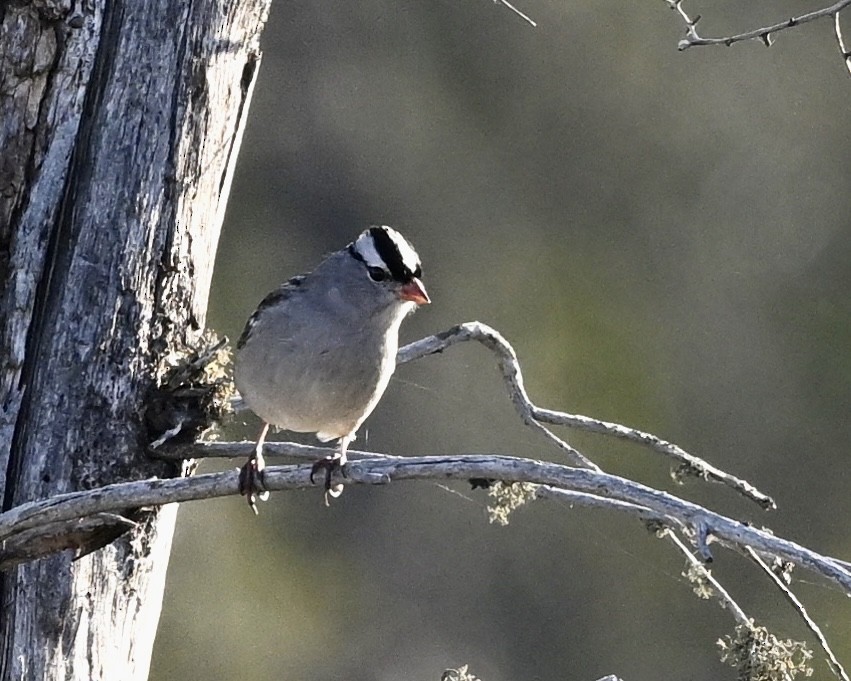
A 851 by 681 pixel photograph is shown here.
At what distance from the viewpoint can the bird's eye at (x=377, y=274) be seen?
14.7ft

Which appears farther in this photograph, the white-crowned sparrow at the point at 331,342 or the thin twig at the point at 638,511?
the white-crowned sparrow at the point at 331,342

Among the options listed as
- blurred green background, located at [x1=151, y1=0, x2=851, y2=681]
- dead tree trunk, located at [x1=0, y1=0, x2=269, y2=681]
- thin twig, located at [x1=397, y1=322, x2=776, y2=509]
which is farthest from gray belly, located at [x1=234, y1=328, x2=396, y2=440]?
blurred green background, located at [x1=151, y1=0, x2=851, y2=681]

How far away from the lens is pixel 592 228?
11562 millimetres

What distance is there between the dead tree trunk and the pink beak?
90cm

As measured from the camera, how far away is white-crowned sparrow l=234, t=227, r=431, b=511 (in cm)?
422

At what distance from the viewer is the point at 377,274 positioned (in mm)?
4488

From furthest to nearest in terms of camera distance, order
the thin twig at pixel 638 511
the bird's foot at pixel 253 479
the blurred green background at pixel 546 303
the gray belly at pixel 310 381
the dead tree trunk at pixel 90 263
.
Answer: the blurred green background at pixel 546 303
the gray belly at pixel 310 381
the dead tree trunk at pixel 90 263
the bird's foot at pixel 253 479
the thin twig at pixel 638 511

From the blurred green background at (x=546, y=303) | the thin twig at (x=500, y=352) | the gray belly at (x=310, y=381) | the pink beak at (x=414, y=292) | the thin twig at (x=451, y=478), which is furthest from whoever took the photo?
the blurred green background at (x=546, y=303)

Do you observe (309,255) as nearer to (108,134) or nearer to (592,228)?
(592,228)

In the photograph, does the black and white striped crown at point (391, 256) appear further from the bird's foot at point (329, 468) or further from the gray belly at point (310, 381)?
the bird's foot at point (329, 468)

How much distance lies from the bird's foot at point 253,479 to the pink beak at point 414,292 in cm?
70

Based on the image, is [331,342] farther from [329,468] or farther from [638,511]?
[638,511]

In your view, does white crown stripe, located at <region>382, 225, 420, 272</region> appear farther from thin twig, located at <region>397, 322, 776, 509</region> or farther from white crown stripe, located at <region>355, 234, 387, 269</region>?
thin twig, located at <region>397, 322, 776, 509</region>

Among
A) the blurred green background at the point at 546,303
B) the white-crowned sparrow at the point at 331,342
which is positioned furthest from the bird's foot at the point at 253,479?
the blurred green background at the point at 546,303
